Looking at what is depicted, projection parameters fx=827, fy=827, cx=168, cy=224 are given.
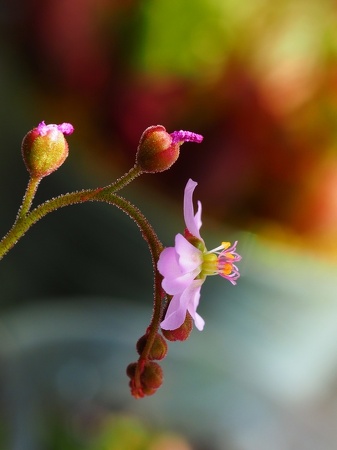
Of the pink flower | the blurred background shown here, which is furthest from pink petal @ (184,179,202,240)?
the blurred background

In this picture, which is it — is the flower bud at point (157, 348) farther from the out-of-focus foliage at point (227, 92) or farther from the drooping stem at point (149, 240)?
the out-of-focus foliage at point (227, 92)

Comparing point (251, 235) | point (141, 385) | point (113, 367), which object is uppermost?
point (251, 235)

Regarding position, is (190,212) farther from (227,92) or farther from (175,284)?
(227,92)

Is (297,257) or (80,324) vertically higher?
(297,257)

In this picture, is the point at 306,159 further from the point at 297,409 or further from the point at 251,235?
the point at 297,409

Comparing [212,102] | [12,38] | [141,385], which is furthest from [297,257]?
[141,385]

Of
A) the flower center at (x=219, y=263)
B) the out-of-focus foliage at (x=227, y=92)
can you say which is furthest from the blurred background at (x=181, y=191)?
the flower center at (x=219, y=263)
